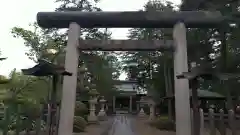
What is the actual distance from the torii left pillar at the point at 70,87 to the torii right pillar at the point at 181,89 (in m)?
3.32

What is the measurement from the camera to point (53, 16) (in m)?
9.01

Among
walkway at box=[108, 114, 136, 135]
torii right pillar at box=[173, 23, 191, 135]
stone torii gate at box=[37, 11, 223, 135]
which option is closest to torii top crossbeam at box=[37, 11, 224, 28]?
stone torii gate at box=[37, 11, 223, 135]

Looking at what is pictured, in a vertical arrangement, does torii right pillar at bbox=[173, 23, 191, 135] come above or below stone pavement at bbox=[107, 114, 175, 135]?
above

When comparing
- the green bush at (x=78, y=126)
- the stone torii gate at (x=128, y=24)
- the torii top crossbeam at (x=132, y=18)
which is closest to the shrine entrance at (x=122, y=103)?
the green bush at (x=78, y=126)

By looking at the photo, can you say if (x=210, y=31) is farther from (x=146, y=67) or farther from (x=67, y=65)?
(x=146, y=67)

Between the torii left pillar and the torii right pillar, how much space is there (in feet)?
10.9

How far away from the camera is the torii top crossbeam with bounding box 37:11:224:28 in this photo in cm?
902

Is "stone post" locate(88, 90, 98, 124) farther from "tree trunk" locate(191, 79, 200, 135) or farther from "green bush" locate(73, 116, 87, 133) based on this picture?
"tree trunk" locate(191, 79, 200, 135)

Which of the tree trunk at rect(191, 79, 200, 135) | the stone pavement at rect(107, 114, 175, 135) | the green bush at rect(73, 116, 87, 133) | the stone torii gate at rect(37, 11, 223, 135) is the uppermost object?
the stone torii gate at rect(37, 11, 223, 135)

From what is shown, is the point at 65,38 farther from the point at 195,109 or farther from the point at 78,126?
the point at 195,109

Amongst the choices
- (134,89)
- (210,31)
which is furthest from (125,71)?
(210,31)

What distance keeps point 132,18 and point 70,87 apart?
309 centimetres

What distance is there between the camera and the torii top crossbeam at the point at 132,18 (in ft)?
29.6

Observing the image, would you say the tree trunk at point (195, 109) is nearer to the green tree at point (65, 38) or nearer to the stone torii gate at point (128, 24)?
the stone torii gate at point (128, 24)
